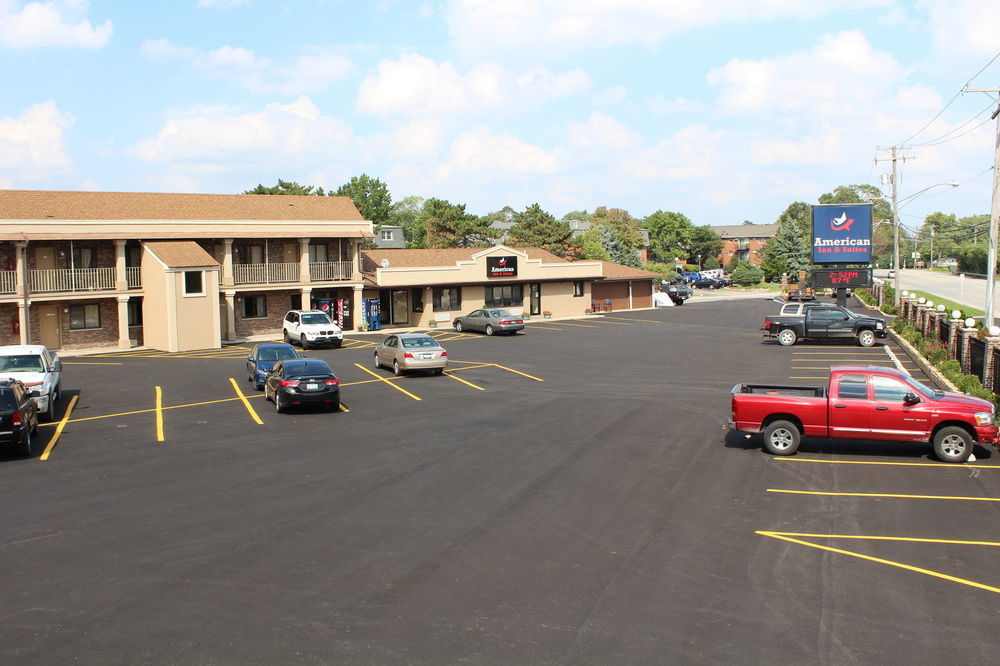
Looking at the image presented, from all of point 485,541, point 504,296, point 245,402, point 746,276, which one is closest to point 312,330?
point 245,402

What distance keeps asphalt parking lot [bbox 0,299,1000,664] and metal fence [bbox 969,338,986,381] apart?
25.9ft

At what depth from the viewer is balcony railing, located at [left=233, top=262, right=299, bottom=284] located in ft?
148

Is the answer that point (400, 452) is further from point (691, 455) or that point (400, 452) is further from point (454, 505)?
point (691, 455)

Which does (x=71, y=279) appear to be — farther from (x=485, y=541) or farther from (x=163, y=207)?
(x=485, y=541)

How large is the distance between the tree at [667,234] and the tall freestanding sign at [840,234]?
72.7m

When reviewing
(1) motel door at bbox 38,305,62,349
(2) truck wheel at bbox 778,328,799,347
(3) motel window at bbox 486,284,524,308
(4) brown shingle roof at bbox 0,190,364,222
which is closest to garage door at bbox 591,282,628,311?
(3) motel window at bbox 486,284,524,308

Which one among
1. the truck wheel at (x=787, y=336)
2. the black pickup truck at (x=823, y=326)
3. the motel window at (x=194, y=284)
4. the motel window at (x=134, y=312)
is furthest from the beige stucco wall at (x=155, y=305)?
the truck wheel at (x=787, y=336)

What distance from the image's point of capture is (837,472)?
15.8m

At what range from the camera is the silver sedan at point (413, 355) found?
95.5 ft

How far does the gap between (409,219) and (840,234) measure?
11532 cm

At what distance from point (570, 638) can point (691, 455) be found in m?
9.22

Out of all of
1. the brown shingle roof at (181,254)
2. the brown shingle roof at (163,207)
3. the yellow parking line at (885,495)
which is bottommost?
the yellow parking line at (885,495)

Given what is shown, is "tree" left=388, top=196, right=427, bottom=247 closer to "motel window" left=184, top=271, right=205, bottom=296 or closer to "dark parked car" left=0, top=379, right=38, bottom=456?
"motel window" left=184, top=271, right=205, bottom=296

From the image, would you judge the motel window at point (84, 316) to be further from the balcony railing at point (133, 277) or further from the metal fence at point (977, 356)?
the metal fence at point (977, 356)
